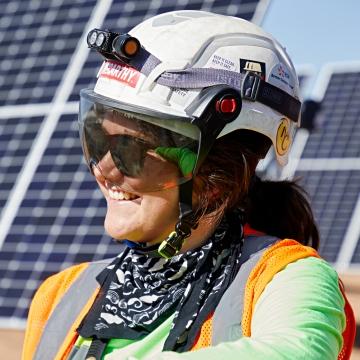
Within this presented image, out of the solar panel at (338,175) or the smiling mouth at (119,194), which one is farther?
the solar panel at (338,175)

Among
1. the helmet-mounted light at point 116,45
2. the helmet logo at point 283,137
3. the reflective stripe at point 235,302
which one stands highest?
the helmet-mounted light at point 116,45

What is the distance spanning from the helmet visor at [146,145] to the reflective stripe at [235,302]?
22cm

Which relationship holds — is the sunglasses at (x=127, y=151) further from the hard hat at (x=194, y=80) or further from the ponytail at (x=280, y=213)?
the ponytail at (x=280, y=213)

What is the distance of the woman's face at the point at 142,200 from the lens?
8.95 ft

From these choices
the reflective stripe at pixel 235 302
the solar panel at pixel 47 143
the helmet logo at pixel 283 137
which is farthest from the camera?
the solar panel at pixel 47 143

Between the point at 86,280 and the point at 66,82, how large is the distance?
6.13 m

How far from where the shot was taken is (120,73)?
9.25ft

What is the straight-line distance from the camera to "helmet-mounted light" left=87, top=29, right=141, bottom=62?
2.77 metres

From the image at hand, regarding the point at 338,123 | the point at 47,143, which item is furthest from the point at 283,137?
the point at 338,123

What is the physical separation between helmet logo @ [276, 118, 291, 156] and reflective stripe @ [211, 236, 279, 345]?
0.30 metres

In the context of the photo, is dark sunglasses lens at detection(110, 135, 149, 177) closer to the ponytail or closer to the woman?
the woman

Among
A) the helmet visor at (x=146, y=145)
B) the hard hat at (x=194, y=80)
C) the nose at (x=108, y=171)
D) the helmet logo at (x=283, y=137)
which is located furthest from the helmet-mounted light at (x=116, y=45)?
the helmet logo at (x=283, y=137)

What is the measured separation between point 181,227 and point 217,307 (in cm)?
23

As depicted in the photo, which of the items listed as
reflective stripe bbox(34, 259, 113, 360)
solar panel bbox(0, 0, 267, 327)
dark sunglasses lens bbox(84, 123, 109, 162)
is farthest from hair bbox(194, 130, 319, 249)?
solar panel bbox(0, 0, 267, 327)
